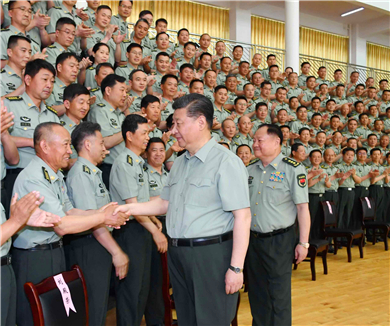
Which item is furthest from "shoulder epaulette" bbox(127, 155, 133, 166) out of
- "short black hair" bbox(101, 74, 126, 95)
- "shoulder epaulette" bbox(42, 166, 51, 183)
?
"short black hair" bbox(101, 74, 126, 95)

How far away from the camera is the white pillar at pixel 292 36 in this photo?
8984 millimetres

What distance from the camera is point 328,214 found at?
543cm

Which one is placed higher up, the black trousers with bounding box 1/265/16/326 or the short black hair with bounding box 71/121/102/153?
the short black hair with bounding box 71/121/102/153

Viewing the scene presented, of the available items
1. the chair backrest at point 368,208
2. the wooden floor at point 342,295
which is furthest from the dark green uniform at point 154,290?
the chair backrest at point 368,208

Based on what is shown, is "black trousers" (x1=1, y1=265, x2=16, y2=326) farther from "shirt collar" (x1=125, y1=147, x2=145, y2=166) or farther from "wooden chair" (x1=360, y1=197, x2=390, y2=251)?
"wooden chair" (x1=360, y1=197, x2=390, y2=251)

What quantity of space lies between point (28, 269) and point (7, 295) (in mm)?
227

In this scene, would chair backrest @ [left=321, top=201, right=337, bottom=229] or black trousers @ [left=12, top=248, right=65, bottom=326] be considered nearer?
black trousers @ [left=12, top=248, right=65, bottom=326]

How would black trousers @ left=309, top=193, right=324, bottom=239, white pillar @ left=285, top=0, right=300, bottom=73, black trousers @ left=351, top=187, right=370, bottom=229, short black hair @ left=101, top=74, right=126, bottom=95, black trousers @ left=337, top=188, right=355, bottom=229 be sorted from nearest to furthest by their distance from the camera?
short black hair @ left=101, top=74, right=126, bottom=95, black trousers @ left=309, top=193, right=324, bottom=239, black trousers @ left=337, top=188, right=355, bottom=229, black trousers @ left=351, top=187, right=370, bottom=229, white pillar @ left=285, top=0, right=300, bottom=73

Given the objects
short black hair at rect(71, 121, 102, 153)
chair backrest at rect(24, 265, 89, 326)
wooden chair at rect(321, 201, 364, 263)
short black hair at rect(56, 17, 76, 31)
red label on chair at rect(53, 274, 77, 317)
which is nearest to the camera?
chair backrest at rect(24, 265, 89, 326)

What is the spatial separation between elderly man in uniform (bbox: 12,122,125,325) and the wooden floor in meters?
1.37

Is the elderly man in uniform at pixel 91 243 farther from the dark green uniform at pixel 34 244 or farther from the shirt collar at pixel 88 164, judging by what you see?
the dark green uniform at pixel 34 244

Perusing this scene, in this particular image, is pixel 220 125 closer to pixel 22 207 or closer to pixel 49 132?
pixel 49 132

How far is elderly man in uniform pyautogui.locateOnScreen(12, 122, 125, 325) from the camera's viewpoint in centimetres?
200

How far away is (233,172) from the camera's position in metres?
1.85
